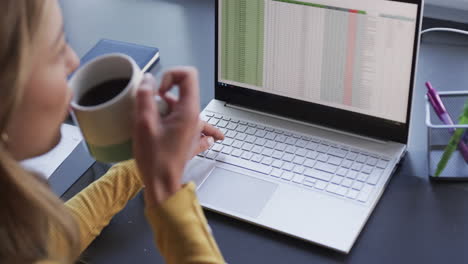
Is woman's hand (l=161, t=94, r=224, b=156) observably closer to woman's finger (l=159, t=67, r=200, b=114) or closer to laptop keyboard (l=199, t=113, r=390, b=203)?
laptop keyboard (l=199, t=113, r=390, b=203)

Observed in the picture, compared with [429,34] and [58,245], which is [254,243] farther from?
[429,34]

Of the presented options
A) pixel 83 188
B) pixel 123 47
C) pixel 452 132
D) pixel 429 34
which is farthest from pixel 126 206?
pixel 429 34

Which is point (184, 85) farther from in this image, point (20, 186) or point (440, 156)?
point (440, 156)

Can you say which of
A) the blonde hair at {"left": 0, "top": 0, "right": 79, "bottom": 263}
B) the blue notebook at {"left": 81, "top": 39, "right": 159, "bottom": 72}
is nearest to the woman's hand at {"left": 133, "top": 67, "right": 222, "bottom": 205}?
the blonde hair at {"left": 0, "top": 0, "right": 79, "bottom": 263}

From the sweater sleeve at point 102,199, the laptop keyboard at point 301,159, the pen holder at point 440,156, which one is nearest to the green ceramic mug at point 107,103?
the sweater sleeve at point 102,199

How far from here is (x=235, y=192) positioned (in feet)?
3.48

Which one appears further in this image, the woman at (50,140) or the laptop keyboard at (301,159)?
the laptop keyboard at (301,159)

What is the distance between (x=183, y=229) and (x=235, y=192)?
0.27 m

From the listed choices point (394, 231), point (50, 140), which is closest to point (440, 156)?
point (394, 231)

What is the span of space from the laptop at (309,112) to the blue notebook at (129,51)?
0.20 metres

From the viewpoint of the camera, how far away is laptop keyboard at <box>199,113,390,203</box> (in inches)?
41.5

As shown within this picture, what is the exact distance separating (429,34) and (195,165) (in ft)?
2.00

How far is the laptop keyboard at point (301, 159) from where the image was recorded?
1055mm

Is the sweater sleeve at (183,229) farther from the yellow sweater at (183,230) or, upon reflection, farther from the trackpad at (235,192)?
the trackpad at (235,192)
